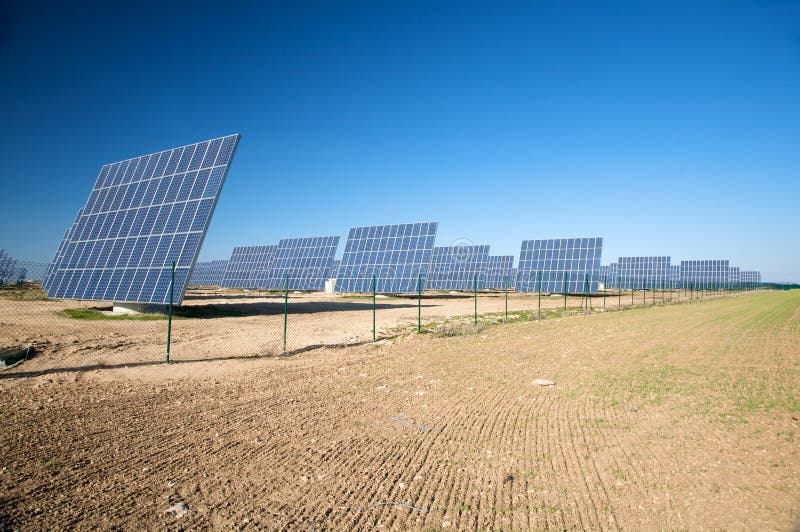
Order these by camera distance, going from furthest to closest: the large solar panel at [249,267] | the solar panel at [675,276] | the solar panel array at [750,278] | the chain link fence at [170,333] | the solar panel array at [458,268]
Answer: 1. the solar panel array at [750,278]
2. the solar panel at [675,276]
3. the solar panel array at [458,268]
4. the large solar panel at [249,267]
5. the chain link fence at [170,333]

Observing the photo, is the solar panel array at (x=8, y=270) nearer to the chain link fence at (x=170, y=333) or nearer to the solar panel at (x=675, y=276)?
the chain link fence at (x=170, y=333)

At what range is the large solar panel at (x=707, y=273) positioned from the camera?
72500 mm

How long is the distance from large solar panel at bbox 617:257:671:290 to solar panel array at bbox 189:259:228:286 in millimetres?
55548

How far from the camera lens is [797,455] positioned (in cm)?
487

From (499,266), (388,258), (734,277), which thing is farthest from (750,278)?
(388,258)

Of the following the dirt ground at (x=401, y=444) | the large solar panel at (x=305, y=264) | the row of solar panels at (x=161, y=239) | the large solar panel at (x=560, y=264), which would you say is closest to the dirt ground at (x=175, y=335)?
the dirt ground at (x=401, y=444)

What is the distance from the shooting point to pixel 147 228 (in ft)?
63.7

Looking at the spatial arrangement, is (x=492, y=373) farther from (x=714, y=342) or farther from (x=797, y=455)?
(x=714, y=342)

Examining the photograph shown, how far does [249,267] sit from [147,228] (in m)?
33.6

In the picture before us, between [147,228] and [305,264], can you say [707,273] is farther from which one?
[147,228]

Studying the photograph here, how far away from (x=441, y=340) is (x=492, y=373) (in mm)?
5045

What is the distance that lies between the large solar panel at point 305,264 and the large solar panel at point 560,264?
19.0 m

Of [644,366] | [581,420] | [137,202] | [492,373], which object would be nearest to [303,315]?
[137,202]

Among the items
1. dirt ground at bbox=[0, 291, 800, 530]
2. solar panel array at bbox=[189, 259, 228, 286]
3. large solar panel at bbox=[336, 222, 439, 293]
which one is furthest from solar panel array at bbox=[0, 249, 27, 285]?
dirt ground at bbox=[0, 291, 800, 530]
